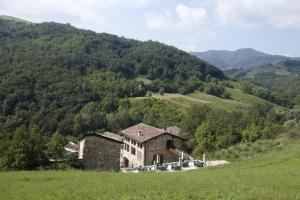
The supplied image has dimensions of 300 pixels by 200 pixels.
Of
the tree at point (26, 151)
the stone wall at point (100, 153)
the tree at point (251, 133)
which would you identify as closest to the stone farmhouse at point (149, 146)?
the tree at point (251, 133)

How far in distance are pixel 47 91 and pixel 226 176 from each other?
4810 inches

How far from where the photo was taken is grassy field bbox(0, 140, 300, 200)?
2016cm

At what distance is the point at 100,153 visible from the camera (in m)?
41.5

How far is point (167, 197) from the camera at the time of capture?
19828mm

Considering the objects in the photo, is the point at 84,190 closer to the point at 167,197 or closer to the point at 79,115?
the point at 167,197

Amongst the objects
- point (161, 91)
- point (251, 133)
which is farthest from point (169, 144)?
point (161, 91)

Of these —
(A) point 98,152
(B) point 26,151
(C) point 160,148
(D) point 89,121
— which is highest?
(D) point 89,121

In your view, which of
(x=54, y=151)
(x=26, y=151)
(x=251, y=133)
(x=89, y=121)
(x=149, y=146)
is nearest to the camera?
(x=26, y=151)

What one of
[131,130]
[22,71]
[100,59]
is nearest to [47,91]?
[22,71]

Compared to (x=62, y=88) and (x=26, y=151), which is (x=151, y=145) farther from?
(x=62, y=88)

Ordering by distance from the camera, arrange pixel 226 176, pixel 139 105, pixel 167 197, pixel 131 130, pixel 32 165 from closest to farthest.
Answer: pixel 167 197 → pixel 226 176 → pixel 32 165 → pixel 131 130 → pixel 139 105

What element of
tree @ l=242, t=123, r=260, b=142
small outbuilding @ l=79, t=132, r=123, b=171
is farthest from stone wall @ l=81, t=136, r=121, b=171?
tree @ l=242, t=123, r=260, b=142

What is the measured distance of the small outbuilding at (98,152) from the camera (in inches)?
1599

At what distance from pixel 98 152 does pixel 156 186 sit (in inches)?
747
